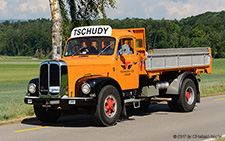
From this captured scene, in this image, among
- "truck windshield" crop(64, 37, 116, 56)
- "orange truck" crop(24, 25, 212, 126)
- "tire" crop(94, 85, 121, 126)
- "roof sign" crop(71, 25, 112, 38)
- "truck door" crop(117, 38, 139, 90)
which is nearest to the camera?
"tire" crop(94, 85, 121, 126)

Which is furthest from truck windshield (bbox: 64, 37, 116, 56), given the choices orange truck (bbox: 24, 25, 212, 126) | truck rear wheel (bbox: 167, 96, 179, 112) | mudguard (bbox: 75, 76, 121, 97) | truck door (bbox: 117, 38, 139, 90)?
truck rear wheel (bbox: 167, 96, 179, 112)

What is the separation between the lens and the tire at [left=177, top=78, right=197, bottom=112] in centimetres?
1330

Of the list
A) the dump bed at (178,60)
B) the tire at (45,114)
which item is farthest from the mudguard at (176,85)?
the tire at (45,114)

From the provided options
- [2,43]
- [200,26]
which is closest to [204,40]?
[200,26]

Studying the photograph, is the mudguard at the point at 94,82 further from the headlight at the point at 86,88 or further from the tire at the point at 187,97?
the tire at the point at 187,97

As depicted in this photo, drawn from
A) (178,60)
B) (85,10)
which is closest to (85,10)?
(85,10)

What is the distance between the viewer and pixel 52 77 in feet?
34.6

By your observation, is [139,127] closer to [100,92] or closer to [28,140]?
[100,92]

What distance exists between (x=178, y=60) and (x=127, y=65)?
7.99 feet

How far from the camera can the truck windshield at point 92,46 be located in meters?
11.6

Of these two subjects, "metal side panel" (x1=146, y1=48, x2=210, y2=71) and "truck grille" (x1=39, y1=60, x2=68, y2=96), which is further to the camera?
"metal side panel" (x1=146, y1=48, x2=210, y2=71)

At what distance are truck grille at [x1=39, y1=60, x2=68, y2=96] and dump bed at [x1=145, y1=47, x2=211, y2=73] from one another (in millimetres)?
2884

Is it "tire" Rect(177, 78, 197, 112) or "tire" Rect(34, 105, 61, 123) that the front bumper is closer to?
"tire" Rect(34, 105, 61, 123)

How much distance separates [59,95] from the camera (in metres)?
10.4
